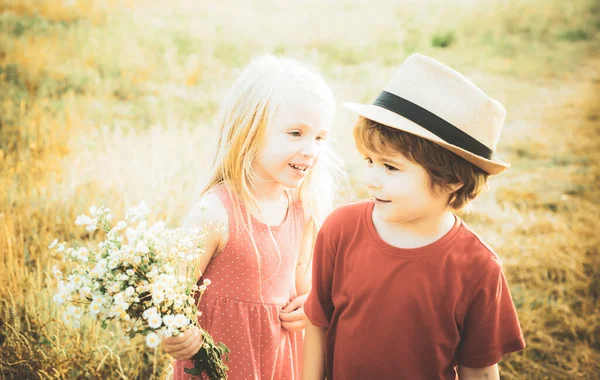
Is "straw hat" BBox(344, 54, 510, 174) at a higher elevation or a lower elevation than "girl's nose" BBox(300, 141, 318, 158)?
higher

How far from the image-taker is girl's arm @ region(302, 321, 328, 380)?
A: 7.06 feet

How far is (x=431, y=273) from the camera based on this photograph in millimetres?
1864

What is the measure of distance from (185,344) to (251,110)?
1.07m

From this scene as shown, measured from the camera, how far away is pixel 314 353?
216cm

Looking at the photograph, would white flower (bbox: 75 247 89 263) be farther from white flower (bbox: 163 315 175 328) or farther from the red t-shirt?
the red t-shirt

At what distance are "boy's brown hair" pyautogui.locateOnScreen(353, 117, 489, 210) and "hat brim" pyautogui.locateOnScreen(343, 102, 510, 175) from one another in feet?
0.11

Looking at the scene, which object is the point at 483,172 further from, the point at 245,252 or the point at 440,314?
the point at 245,252

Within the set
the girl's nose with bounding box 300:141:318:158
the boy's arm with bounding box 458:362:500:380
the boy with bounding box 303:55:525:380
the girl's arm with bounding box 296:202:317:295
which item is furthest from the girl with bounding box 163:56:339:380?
the boy's arm with bounding box 458:362:500:380

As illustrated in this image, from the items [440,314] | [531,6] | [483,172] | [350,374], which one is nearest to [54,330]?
[350,374]

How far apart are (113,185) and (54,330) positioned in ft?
5.26

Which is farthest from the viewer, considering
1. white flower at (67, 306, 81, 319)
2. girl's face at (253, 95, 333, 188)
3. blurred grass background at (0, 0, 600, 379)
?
blurred grass background at (0, 0, 600, 379)

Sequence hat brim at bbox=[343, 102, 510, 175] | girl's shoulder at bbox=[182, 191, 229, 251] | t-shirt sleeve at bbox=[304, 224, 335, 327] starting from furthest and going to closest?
1. girl's shoulder at bbox=[182, 191, 229, 251]
2. t-shirt sleeve at bbox=[304, 224, 335, 327]
3. hat brim at bbox=[343, 102, 510, 175]

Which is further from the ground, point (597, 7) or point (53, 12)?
point (597, 7)

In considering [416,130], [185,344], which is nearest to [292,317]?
[185,344]
